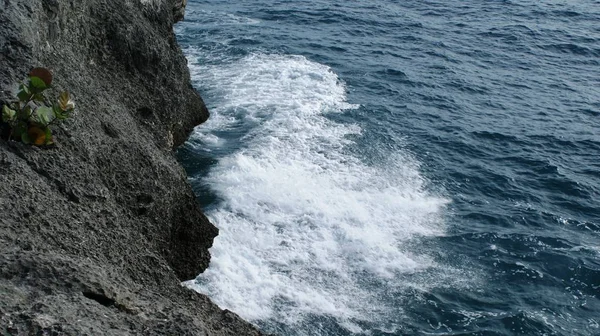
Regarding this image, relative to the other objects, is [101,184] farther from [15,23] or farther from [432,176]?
[432,176]

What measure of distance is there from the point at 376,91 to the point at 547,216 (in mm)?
11572

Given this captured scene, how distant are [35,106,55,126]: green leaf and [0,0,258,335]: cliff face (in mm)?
473

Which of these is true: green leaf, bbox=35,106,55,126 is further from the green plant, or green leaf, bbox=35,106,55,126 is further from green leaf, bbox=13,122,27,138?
green leaf, bbox=13,122,27,138

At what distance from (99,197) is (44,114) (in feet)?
5.39

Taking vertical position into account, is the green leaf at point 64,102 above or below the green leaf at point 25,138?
above

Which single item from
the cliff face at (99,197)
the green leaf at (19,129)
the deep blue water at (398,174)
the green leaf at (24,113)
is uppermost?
the green leaf at (24,113)

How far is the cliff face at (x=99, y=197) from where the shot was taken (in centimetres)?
817

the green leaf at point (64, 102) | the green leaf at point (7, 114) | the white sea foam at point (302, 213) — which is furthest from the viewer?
the white sea foam at point (302, 213)

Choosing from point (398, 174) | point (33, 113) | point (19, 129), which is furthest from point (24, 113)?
A: point (398, 174)

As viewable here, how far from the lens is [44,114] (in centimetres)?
1062

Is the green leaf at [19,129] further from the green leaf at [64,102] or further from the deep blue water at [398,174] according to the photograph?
the deep blue water at [398,174]

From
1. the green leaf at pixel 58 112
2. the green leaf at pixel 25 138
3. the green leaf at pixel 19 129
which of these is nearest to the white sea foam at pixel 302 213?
the green leaf at pixel 58 112

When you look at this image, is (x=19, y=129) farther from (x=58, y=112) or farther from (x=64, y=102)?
(x=64, y=102)

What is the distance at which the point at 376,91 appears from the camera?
3294cm
